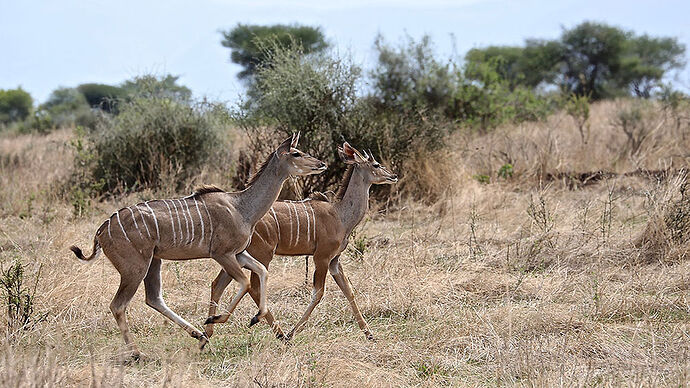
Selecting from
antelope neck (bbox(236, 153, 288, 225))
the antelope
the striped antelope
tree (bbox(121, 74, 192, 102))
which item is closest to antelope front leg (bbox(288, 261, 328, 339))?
the striped antelope

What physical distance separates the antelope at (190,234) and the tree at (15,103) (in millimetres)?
26721

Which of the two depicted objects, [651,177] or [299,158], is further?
[651,177]

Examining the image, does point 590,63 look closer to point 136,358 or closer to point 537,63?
point 537,63

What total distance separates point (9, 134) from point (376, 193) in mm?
14269

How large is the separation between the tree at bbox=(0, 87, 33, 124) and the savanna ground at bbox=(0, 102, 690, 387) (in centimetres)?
2131

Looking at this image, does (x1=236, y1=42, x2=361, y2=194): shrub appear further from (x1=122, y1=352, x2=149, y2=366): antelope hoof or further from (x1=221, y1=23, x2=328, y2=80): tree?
Answer: (x1=221, y1=23, x2=328, y2=80): tree

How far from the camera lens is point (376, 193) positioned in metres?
10.6

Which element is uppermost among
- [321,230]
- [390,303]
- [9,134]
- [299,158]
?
[299,158]

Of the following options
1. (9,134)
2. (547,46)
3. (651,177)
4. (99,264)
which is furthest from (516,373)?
(547,46)

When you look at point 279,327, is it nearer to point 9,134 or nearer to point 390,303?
point 390,303

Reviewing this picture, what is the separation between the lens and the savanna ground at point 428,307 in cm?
467

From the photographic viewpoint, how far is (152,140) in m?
12.3

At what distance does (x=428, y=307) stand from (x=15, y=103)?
1097 inches

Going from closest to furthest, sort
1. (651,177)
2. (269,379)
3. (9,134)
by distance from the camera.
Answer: (269,379)
(651,177)
(9,134)
